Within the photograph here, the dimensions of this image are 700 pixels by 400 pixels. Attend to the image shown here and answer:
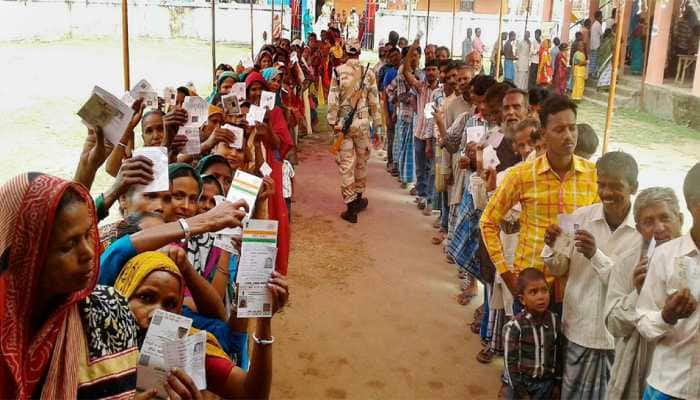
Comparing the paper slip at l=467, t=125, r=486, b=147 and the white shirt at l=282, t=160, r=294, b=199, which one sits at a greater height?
the paper slip at l=467, t=125, r=486, b=147

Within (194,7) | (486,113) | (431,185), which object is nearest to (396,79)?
(431,185)

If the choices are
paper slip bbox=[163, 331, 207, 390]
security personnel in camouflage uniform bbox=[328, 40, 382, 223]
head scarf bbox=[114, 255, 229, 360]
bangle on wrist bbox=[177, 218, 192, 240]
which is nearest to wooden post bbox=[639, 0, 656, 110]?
security personnel in camouflage uniform bbox=[328, 40, 382, 223]

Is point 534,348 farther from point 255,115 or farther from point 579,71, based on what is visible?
point 579,71

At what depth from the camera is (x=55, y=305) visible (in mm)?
1667

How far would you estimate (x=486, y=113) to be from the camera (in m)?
5.23

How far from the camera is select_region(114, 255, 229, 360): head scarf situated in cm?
220

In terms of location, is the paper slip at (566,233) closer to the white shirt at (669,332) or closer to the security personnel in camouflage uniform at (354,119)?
the white shirt at (669,332)

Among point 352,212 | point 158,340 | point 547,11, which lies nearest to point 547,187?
point 158,340

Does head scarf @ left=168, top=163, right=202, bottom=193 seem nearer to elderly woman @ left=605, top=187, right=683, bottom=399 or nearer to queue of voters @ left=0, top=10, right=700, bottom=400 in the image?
queue of voters @ left=0, top=10, right=700, bottom=400

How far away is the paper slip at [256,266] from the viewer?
1.93 meters

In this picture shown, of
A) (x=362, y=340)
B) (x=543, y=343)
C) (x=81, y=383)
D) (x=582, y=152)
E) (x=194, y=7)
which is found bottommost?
(x=362, y=340)

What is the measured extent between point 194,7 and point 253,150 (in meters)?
24.9

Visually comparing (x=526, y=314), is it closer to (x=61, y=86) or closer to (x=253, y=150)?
(x=253, y=150)

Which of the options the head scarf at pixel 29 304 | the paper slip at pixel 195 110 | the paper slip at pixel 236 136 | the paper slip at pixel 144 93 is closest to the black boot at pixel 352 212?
the paper slip at pixel 236 136
